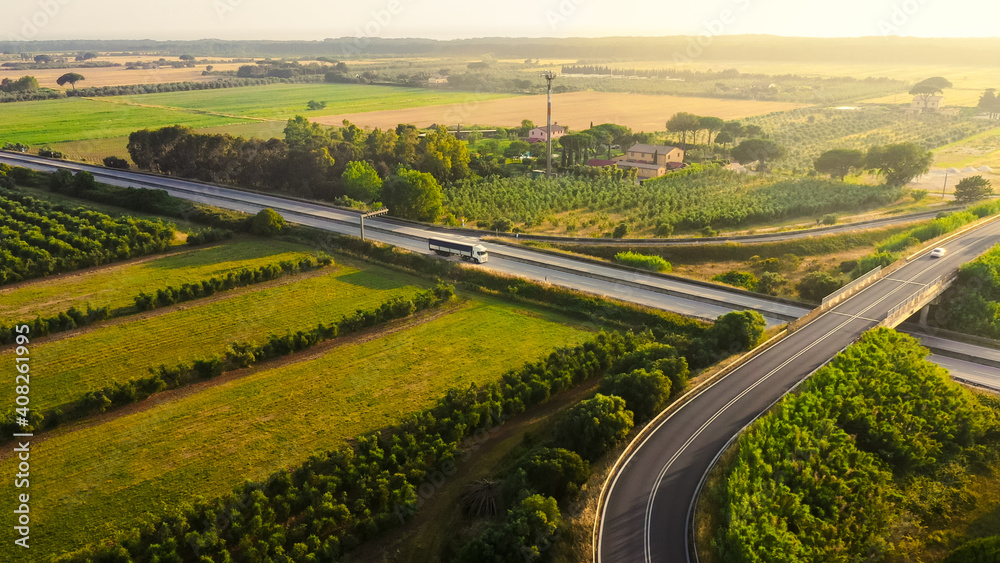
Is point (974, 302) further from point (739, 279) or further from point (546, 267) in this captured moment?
point (546, 267)

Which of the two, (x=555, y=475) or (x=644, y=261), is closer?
(x=555, y=475)

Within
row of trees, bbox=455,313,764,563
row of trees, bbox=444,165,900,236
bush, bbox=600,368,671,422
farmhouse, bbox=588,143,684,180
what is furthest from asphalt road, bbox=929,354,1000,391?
farmhouse, bbox=588,143,684,180

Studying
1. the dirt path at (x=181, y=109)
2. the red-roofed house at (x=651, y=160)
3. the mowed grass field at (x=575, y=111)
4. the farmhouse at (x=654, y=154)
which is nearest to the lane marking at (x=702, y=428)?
the red-roofed house at (x=651, y=160)

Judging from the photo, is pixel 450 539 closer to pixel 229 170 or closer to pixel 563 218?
pixel 563 218

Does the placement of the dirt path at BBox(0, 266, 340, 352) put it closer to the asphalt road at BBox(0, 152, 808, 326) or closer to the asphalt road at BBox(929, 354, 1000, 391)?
the asphalt road at BBox(0, 152, 808, 326)

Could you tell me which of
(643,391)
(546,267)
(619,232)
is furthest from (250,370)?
(619,232)

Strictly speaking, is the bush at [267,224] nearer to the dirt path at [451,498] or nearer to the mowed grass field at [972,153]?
the dirt path at [451,498]
